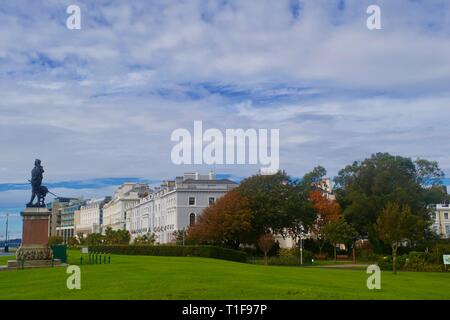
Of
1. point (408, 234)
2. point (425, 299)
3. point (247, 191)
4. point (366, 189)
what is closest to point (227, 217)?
point (247, 191)

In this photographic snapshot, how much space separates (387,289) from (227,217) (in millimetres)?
42935

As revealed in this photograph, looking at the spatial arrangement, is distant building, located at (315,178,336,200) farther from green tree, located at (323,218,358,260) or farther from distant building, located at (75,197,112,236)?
distant building, located at (75,197,112,236)

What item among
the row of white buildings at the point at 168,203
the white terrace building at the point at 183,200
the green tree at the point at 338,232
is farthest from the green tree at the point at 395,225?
the row of white buildings at the point at 168,203

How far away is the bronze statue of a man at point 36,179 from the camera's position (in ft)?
128

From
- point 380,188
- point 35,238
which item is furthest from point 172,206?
point 35,238

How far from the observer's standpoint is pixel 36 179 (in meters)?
39.4

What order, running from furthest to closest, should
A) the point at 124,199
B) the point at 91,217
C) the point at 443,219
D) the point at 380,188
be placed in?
the point at 91,217, the point at 124,199, the point at 443,219, the point at 380,188

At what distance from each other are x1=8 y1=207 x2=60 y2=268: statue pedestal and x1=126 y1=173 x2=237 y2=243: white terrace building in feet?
150

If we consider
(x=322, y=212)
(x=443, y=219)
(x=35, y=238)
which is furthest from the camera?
(x=443, y=219)

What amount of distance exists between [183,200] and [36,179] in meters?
48.8

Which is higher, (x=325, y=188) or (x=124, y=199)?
(x=124, y=199)

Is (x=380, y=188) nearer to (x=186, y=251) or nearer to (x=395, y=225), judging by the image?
(x=186, y=251)

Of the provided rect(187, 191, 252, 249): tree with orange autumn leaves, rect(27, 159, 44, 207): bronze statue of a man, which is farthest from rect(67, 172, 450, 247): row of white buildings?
rect(27, 159, 44, 207): bronze statue of a man
